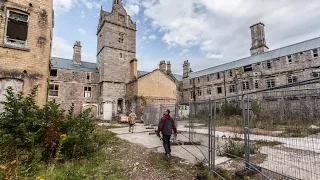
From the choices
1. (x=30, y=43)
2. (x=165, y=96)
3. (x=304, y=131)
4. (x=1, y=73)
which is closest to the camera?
(x=304, y=131)

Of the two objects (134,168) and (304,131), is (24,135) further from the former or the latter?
(304,131)

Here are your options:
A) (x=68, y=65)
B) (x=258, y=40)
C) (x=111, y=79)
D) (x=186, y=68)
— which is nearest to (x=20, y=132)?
(x=111, y=79)

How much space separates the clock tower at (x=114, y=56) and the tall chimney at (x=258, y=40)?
886 inches

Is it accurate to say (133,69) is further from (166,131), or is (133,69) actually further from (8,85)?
(166,131)

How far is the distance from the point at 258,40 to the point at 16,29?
117ft

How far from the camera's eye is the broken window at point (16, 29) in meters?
9.04

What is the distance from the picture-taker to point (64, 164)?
19.3ft

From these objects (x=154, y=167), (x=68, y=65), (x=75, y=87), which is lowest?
(x=154, y=167)

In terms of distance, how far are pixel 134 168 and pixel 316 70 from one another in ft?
96.1

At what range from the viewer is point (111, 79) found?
3031 centimetres

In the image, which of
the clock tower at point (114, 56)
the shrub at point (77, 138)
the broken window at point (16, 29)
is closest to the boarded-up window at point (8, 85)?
the broken window at point (16, 29)

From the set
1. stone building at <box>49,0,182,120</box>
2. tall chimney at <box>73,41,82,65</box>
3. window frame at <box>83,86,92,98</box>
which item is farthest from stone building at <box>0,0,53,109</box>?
tall chimney at <box>73,41,82,65</box>

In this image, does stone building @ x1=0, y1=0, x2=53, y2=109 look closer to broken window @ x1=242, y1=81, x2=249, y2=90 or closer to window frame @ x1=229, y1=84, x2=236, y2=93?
broken window @ x1=242, y1=81, x2=249, y2=90

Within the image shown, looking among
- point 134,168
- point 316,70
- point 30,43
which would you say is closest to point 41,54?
point 30,43
